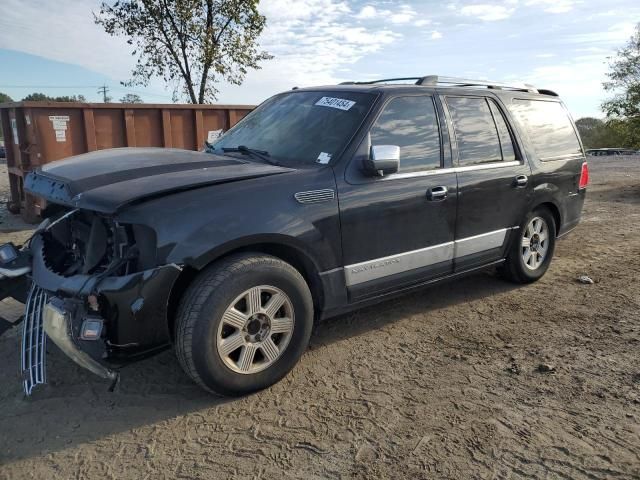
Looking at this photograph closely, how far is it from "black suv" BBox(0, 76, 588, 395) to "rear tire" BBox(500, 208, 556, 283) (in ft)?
0.22

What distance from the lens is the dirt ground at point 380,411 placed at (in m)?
2.61

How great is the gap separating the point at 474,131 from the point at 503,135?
45cm

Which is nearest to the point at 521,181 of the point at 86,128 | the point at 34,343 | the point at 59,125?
the point at 34,343

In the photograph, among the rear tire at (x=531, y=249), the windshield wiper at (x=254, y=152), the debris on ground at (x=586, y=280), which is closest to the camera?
the windshield wiper at (x=254, y=152)

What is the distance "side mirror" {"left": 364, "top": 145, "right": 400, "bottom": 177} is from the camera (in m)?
3.50

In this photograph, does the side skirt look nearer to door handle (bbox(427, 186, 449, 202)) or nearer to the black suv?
the black suv

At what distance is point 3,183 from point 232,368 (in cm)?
1528

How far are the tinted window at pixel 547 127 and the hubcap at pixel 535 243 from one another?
0.66 meters

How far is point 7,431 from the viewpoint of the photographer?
2869mm

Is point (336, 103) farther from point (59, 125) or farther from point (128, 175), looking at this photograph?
point (59, 125)

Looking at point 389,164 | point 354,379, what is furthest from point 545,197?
point 354,379

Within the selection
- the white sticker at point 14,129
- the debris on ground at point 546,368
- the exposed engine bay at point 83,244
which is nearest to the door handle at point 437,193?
the debris on ground at point 546,368

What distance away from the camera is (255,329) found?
10.4 feet

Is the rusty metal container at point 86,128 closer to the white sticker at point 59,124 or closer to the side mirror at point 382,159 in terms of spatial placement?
the white sticker at point 59,124
